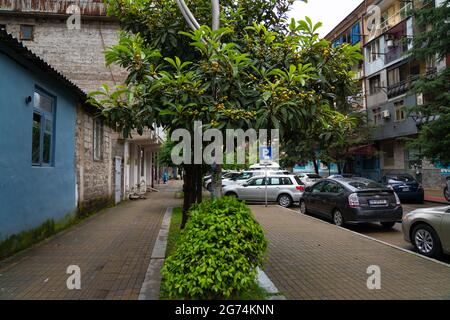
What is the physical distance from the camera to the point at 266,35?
4.27 m

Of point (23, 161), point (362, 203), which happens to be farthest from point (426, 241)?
point (23, 161)

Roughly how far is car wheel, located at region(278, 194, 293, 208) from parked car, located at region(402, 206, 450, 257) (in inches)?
335

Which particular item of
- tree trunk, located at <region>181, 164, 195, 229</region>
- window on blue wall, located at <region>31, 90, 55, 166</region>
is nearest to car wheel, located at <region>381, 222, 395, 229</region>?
tree trunk, located at <region>181, 164, 195, 229</region>

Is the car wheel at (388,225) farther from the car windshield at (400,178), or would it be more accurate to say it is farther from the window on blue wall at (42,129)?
the window on blue wall at (42,129)

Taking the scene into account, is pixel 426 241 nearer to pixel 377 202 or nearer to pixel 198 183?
pixel 377 202

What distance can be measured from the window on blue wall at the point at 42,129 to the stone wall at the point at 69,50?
8.72m

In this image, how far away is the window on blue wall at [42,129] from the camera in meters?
7.37

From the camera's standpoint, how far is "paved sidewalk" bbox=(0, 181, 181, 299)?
4.40 meters

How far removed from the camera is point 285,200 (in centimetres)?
1541

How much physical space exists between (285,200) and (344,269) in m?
10.0

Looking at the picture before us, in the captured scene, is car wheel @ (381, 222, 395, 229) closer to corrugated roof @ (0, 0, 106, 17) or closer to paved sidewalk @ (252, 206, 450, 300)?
paved sidewalk @ (252, 206, 450, 300)

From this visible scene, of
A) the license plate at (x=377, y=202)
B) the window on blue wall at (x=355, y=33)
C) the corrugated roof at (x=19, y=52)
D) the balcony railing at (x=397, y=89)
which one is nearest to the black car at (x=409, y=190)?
the license plate at (x=377, y=202)

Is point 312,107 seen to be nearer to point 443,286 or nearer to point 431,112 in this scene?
point 443,286
